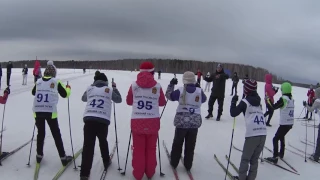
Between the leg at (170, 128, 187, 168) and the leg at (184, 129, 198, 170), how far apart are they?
0.10 metres

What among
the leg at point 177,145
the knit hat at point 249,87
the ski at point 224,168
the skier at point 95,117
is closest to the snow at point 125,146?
the ski at point 224,168

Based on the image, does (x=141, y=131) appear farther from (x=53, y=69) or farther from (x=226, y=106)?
(x=226, y=106)

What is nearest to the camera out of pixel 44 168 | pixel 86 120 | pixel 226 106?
pixel 86 120

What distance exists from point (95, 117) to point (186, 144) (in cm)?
193

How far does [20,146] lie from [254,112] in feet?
17.6

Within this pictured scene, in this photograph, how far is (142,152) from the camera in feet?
18.0

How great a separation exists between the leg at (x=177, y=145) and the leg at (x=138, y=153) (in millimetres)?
849

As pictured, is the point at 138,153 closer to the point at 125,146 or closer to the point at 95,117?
the point at 95,117

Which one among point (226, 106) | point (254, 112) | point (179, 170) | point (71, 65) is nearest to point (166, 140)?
point (179, 170)

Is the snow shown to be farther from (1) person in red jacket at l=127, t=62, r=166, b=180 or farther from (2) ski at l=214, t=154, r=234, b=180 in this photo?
Answer: (1) person in red jacket at l=127, t=62, r=166, b=180

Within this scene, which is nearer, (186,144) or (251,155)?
(251,155)

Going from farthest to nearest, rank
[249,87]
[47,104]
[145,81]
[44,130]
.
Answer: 1. [44,130]
2. [47,104]
3. [249,87]
4. [145,81]

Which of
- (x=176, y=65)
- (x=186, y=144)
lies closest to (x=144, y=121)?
(x=186, y=144)

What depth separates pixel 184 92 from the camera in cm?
599
